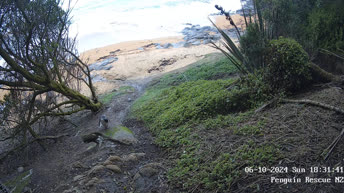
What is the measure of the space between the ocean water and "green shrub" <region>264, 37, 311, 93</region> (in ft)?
47.5

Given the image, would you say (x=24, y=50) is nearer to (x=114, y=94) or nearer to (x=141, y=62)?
(x=114, y=94)

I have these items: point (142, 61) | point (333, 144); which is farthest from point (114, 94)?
point (333, 144)

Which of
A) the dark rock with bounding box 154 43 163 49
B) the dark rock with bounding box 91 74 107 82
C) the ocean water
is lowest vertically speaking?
the dark rock with bounding box 91 74 107 82

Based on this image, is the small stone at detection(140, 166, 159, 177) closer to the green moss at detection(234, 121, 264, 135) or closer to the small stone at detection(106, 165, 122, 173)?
the small stone at detection(106, 165, 122, 173)

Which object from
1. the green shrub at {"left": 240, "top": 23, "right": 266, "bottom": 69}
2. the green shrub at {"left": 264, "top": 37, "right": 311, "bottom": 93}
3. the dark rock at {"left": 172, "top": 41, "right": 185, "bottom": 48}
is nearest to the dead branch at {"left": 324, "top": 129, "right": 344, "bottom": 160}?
the green shrub at {"left": 264, "top": 37, "right": 311, "bottom": 93}

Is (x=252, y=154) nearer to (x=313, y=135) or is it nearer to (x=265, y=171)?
(x=265, y=171)

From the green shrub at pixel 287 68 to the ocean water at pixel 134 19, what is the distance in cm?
1447

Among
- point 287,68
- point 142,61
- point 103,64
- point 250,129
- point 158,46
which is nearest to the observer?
point 250,129

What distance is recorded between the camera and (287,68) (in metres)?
4.32

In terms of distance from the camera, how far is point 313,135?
9.84 feet

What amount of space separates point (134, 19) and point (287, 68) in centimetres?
2468

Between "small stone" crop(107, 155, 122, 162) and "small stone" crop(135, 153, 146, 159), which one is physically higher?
"small stone" crop(107, 155, 122, 162)

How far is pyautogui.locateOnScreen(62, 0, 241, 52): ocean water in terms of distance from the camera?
2180 centimetres

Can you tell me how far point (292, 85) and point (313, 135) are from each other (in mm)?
1492
